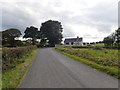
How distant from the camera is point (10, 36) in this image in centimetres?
6216

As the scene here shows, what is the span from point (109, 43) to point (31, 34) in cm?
4841

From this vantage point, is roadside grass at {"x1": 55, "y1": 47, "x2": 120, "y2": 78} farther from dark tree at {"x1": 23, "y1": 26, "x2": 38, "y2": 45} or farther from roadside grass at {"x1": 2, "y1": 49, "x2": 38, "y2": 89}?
dark tree at {"x1": 23, "y1": 26, "x2": 38, "y2": 45}


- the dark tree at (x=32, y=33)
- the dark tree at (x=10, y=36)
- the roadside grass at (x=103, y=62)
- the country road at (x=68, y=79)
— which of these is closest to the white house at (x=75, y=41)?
the dark tree at (x=32, y=33)

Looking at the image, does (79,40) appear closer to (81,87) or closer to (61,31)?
(61,31)

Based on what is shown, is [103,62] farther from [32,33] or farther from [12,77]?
[32,33]

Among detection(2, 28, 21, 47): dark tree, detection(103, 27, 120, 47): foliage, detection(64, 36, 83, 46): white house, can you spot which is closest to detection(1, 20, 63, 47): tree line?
detection(2, 28, 21, 47): dark tree

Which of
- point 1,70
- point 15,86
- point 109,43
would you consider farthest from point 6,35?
point 15,86

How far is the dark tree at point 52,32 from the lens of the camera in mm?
81244

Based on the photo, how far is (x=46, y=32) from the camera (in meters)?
83.5

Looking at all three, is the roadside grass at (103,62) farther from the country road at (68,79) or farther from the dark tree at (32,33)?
the dark tree at (32,33)

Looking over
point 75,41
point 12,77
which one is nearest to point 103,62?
point 12,77

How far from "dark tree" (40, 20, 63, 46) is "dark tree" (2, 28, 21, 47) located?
17.7m

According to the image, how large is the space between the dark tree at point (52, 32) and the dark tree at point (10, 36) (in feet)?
58.1

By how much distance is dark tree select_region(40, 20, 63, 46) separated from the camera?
8124 cm
